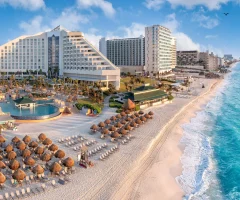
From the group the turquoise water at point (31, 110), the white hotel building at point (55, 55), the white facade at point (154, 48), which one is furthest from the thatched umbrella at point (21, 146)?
the white facade at point (154, 48)

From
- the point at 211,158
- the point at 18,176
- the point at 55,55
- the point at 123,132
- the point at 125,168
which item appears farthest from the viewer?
the point at 55,55

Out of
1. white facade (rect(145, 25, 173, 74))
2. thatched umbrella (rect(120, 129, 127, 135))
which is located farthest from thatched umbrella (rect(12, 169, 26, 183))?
white facade (rect(145, 25, 173, 74))

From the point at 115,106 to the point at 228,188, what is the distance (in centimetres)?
2610

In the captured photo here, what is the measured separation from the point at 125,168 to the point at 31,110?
953 inches

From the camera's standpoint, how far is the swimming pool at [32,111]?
35284 millimetres

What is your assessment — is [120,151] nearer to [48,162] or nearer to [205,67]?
[48,162]

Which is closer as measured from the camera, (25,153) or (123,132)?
(25,153)

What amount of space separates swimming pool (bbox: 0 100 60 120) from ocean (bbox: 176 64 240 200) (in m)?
19.3

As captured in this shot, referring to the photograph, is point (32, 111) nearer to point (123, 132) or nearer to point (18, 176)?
point (123, 132)

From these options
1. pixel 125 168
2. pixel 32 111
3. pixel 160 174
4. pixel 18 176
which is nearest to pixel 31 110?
pixel 32 111

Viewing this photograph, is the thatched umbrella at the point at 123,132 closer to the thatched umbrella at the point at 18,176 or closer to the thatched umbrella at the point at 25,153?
the thatched umbrella at the point at 25,153

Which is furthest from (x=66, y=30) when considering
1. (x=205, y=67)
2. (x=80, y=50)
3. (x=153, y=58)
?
(x=205, y=67)

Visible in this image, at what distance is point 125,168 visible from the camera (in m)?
21.7

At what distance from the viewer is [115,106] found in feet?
145
